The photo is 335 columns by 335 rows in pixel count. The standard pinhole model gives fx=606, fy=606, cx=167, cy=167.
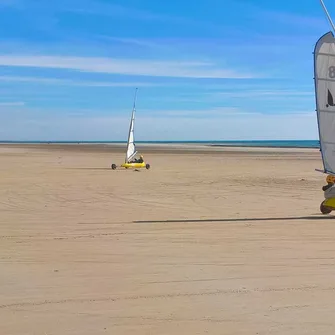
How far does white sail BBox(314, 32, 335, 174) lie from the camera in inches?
540

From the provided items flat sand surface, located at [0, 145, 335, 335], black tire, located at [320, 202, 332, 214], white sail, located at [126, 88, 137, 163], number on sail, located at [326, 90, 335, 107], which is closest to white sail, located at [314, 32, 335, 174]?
number on sail, located at [326, 90, 335, 107]

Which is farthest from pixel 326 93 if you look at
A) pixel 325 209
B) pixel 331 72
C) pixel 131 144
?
pixel 131 144

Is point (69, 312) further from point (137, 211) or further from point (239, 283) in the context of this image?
point (137, 211)

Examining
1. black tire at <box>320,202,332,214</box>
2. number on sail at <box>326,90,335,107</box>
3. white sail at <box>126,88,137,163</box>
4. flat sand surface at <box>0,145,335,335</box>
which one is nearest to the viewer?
flat sand surface at <box>0,145,335,335</box>

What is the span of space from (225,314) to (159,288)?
124 centimetres

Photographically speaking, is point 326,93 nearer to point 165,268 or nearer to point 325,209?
point 325,209

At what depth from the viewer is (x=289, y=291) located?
715cm

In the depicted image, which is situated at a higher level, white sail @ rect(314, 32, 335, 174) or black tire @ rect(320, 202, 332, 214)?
white sail @ rect(314, 32, 335, 174)

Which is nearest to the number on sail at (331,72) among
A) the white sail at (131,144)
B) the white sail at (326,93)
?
the white sail at (326,93)

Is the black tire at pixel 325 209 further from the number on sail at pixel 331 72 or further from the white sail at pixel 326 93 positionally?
the number on sail at pixel 331 72

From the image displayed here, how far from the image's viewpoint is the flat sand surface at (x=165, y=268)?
6059mm

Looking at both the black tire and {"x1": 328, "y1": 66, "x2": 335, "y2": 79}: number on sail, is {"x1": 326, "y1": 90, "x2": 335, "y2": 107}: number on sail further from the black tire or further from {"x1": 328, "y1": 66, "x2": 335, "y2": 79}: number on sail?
the black tire

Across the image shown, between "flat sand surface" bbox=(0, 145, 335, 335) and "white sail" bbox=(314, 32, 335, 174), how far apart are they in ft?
5.24

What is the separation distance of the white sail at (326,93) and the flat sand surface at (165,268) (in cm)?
160
